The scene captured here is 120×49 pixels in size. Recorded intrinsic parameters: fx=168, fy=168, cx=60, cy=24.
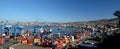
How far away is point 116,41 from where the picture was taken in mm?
59062

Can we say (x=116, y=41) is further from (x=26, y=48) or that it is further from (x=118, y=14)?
(x=26, y=48)

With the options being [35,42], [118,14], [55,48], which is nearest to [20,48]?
[55,48]

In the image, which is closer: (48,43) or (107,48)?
(107,48)

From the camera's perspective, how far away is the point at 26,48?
40.1 metres

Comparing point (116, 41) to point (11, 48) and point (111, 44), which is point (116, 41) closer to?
point (111, 44)

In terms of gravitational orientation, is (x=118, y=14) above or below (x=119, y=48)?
above

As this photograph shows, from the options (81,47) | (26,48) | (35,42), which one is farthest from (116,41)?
(26,48)

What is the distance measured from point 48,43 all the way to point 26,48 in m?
15.9

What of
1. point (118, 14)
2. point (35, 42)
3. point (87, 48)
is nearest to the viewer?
point (87, 48)

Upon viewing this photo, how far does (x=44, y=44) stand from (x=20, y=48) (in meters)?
15.8

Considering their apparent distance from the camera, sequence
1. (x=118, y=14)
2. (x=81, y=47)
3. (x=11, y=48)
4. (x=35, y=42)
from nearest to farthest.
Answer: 1. (x=11, y=48)
2. (x=81, y=47)
3. (x=35, y=42)
4. (x=118, y=14)

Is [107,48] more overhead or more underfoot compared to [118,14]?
more underfoot

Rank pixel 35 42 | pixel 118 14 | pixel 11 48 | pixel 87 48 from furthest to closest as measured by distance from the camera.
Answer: pixel 118 14
pixel 35 42
pixel 87 48
pixel 11 48

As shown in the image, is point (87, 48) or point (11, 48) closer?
point (11, 48)
